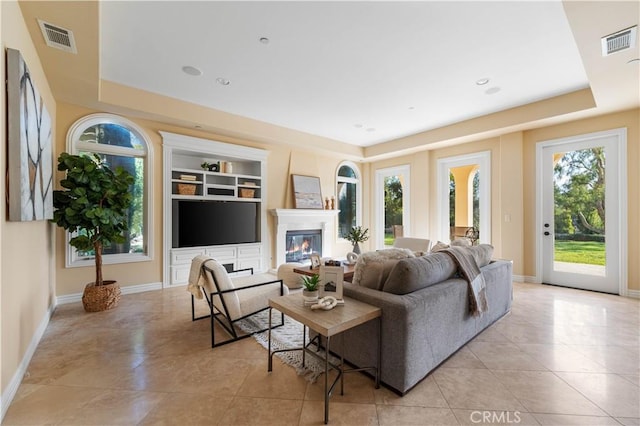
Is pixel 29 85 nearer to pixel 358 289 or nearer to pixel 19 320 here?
pixel 19 320

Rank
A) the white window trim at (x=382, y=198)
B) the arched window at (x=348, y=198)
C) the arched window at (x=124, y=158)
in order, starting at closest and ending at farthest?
1. the arched window at (x=124, y=158)
2. the white window trim at (x=382, y=198)
3. the arched window at (x=348, y=198)

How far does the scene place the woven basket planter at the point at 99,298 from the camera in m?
3.37

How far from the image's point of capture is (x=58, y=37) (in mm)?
2408

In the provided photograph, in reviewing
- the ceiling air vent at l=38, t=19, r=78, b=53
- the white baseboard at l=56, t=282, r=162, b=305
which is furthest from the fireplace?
the ceiling air vent at l=38, t=19, r=78, b=53

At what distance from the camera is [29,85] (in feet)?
6.95

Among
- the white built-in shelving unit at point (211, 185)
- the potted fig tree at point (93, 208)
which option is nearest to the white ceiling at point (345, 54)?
the white built-in shelving unit at point (211, 185)

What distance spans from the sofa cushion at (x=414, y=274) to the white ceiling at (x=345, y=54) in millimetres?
2095

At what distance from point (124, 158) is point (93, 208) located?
1304 mm

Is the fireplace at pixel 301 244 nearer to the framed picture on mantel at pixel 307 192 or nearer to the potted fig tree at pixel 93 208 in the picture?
the framed picture on mantel at pixel 307 192

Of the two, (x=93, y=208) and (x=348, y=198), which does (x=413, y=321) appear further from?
(x=348, y=198)

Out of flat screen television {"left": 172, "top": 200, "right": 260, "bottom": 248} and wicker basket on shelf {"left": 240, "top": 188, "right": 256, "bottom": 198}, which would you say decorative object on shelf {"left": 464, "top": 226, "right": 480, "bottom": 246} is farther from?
wicker basket on shelf {"left": 240, "top": 188, "right": 256, "bottom": 198}

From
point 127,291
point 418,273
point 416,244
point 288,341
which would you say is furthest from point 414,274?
point 127,291

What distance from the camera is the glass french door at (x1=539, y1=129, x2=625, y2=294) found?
4.06 metres

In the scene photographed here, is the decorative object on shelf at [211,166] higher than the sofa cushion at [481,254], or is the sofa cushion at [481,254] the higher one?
the decorative object on shelf at [211,166]
